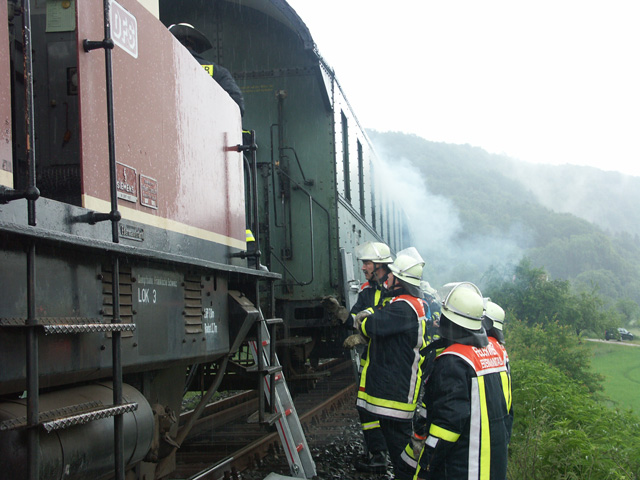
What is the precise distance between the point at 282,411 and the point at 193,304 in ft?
4.77

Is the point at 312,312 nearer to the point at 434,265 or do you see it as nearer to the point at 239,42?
the point at 239,42

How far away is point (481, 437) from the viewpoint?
3270 millimetres

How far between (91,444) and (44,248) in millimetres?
842

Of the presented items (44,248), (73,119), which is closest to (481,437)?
(44,248)

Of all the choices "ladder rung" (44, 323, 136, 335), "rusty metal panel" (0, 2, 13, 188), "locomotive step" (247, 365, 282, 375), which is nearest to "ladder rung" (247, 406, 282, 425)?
"locomotive step" (247, 365, 282, 375)

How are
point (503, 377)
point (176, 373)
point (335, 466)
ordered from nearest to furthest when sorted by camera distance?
1. point (503, 377)
2. point (176, 373)
3. point (335, 466)

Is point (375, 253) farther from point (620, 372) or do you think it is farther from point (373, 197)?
point (620, 372)

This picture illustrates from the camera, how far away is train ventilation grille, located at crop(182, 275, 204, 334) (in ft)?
12.4

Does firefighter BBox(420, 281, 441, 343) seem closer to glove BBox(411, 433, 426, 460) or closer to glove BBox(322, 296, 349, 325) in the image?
glove BBox(322, 296, 349, 325)

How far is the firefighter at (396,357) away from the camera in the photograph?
5277 mm

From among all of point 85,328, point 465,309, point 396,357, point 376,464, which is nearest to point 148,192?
point 85,328

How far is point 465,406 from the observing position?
10.7ft

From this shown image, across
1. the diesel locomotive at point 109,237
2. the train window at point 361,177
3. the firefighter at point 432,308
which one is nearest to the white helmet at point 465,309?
the diesel locomotive at point 109,237

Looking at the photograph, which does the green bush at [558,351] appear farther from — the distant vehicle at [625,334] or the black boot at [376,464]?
the distant vehicle at [625,334]
